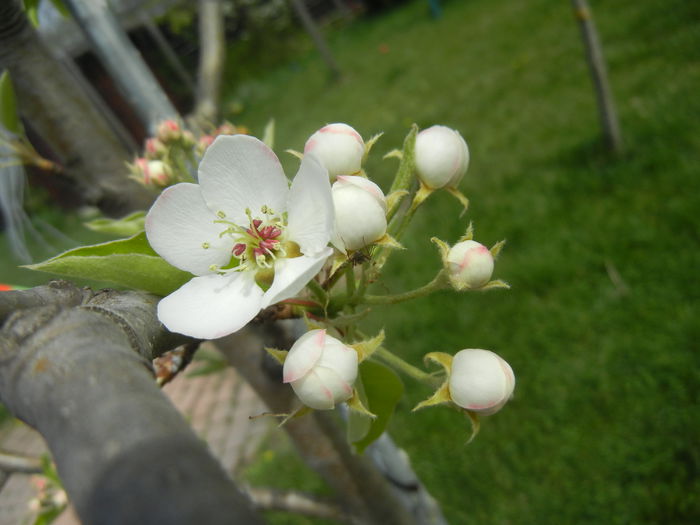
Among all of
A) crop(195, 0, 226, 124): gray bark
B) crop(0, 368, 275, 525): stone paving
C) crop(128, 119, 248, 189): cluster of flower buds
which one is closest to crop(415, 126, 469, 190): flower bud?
crop(128, 119, 248, 189): cluster of flower buds

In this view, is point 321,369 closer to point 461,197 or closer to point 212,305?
point 212,305

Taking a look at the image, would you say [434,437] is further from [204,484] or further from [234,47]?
[234,47]

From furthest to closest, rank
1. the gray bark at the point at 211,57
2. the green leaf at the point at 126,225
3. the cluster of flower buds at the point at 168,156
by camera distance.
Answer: the gray bark at the point at 211,57, the cluster of flower buds at the point at 168,156, the green leaf at the point at 126,225

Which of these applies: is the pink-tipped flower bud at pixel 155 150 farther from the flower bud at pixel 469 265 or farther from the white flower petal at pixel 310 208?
the flower bud at pixel 469 265

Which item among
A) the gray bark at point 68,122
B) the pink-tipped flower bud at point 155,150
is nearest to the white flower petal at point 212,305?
the pink-tipped flower bud at point 155,150

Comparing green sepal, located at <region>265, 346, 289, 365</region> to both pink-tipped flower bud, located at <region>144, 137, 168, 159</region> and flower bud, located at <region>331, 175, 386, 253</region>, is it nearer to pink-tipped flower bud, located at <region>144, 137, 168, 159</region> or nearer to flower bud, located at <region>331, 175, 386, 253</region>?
flower bud, located at <region>331, 175, 386, 253</region>

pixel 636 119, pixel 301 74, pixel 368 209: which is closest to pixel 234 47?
pixel 301 74

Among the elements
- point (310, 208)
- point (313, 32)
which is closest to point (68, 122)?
point (310, 208)
